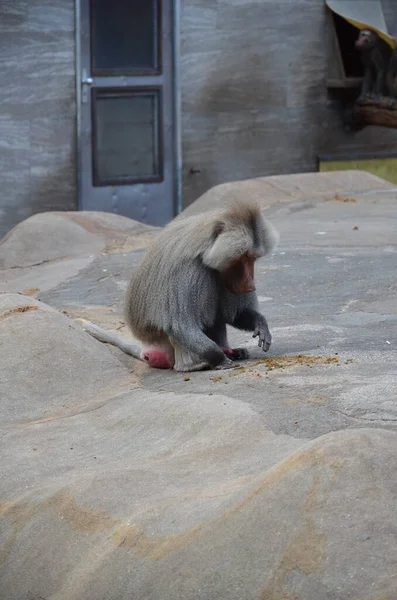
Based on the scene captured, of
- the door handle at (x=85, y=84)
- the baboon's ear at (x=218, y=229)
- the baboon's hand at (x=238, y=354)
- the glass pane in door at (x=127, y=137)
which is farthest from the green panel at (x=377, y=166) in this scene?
the baboon's ear at (x=218, y=229)

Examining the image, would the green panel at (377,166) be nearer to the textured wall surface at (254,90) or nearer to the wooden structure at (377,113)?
the textured wall surface at (254,90)

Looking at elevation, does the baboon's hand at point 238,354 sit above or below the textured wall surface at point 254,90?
below

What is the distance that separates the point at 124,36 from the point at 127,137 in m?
0.94

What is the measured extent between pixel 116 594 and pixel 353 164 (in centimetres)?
951

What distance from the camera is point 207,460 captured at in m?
4.13

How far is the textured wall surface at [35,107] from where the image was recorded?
10.4m

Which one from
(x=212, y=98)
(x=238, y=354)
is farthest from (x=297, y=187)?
(x=238, y=354)

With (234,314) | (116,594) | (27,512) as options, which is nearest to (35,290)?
(234,314)

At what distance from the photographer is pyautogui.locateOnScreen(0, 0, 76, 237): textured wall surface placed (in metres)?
10.4

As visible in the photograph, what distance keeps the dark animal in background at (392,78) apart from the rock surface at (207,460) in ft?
17.7

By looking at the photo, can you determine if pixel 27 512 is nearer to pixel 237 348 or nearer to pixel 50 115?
pixel 237 348

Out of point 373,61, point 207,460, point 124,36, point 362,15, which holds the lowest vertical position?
point 207,460

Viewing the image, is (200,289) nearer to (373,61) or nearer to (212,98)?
(212,98)

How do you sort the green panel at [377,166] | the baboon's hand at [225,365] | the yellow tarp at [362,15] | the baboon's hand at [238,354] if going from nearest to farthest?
the baboon's hand at [225,365]
the baboon's hand at [238,354]
the yellow tarp at [362,15]
the green panel at [377,166]
